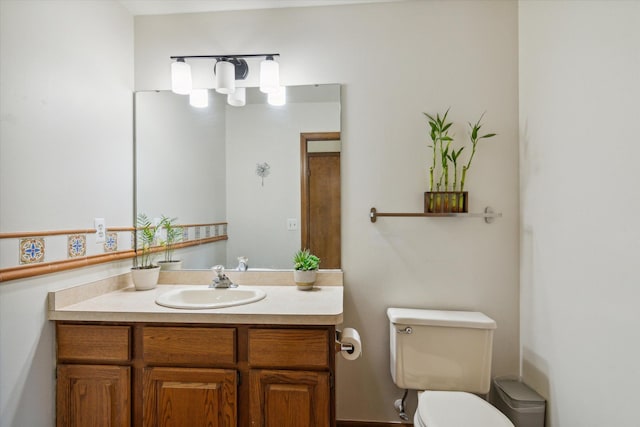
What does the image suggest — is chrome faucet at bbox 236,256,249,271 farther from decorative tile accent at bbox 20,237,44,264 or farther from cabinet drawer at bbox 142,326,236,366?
decorative tile accent at bbox 20,237,44,264

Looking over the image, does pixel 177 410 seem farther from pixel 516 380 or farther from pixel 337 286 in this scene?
pixel 516 380

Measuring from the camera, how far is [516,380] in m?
1.67

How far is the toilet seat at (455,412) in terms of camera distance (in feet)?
3.95

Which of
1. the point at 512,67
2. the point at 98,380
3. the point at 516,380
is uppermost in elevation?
A: the point at 512,67

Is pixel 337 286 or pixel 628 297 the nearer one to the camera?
pixel 628 297

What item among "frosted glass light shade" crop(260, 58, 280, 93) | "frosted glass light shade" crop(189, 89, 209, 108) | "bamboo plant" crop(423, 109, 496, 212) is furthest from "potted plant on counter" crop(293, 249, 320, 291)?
"frosted glass light shade" crop(189, 89, 209, 108)

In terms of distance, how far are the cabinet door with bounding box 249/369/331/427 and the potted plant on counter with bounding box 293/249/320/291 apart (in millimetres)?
490

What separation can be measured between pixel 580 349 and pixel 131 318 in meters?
1.78

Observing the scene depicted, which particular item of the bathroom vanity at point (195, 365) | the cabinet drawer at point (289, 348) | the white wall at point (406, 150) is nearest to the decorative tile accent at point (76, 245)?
the bathroom vanity at point (195, 365)

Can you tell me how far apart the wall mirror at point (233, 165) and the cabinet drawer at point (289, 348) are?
578mm

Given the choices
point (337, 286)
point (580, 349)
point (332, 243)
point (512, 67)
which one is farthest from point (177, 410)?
point (512, 67)

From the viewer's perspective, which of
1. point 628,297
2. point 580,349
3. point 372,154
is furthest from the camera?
point 372,154

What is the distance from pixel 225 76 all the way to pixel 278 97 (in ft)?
0.97

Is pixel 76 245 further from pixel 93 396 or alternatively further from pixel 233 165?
pixel 233 165
